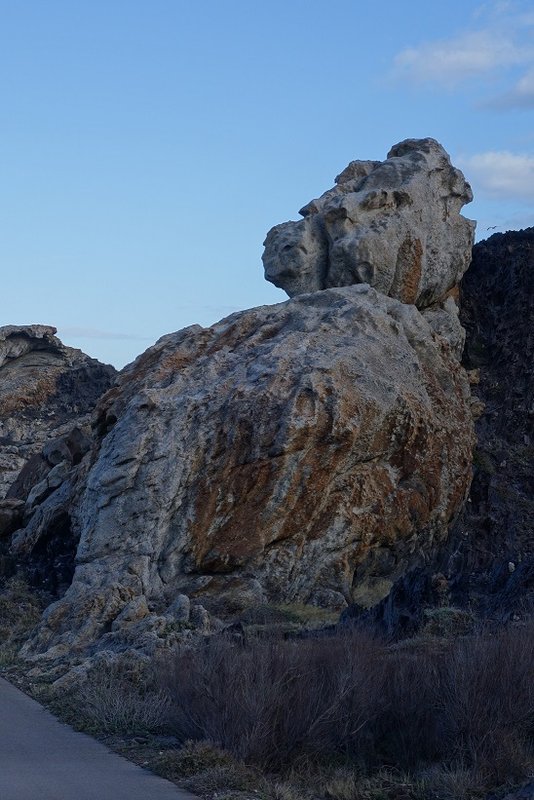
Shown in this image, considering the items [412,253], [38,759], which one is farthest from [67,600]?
[412,253]

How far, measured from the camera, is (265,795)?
26.2 ft

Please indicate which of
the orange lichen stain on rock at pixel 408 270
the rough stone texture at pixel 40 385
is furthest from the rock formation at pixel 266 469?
the rough stone texture at pixel 40 385

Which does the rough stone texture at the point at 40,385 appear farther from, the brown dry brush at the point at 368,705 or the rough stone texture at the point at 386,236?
the brown dry brush at the point at 368,705

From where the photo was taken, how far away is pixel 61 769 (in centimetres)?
873

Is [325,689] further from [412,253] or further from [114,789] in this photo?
[412,253]

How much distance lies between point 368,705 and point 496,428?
56.8 feet

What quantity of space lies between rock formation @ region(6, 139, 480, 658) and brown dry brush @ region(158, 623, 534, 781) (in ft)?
19.3

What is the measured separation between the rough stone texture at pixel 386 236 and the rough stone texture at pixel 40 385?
12.9 meters

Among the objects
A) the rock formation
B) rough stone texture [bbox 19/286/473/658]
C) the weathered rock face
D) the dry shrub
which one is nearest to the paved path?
the dry shrub

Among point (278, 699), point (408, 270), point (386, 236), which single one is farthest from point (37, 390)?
point (278, 699)

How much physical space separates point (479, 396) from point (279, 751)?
18687 mm

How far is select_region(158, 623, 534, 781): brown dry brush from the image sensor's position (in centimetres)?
864

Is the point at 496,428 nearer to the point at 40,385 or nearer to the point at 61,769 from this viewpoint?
the point at 40,385

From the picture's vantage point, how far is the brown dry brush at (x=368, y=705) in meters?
8.64
